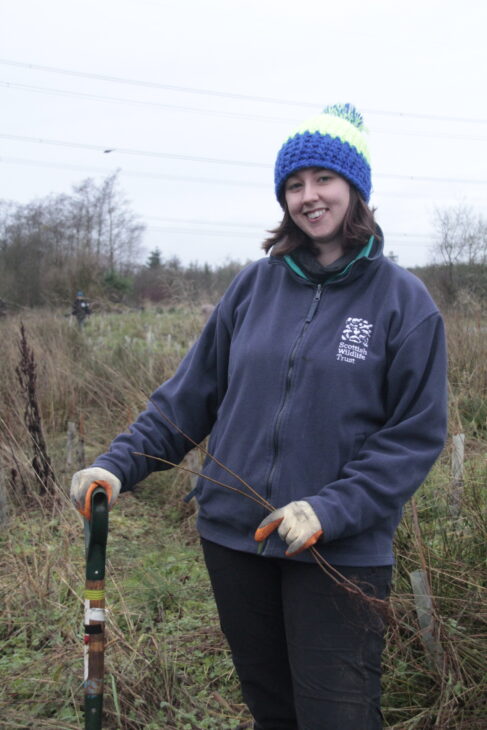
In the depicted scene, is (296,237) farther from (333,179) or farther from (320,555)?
(320,555)

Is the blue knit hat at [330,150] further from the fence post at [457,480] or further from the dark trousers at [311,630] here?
the fence post at [457,480]

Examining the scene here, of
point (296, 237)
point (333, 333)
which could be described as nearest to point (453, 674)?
point (333, 333)

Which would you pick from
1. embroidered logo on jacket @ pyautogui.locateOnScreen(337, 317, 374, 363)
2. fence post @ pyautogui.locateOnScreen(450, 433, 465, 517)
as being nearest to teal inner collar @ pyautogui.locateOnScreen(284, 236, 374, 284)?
embroidered logo on jacket @ pyautogui.locateOnScreen(337, 317, 374, 363)

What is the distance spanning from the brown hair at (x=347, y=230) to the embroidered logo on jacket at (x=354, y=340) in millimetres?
216

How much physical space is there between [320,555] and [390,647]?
1239 mm

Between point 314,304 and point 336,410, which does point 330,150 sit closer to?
point 314,304

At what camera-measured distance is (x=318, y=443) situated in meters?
1.64

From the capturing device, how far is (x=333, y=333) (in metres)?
1.70

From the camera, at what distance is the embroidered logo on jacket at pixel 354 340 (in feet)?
5.41

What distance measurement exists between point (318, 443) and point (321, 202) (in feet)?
1.98

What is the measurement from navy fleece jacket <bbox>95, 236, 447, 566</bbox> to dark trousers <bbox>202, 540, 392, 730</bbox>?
2.6 inches

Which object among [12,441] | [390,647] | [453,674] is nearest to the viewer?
[453,674]

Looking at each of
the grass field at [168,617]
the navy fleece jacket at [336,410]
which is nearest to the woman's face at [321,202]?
the navy fleece jacket at [336,410]

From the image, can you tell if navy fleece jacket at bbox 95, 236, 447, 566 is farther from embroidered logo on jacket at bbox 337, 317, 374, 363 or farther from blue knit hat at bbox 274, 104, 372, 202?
blue knit hat at bbox 274, 104, 372, 202
